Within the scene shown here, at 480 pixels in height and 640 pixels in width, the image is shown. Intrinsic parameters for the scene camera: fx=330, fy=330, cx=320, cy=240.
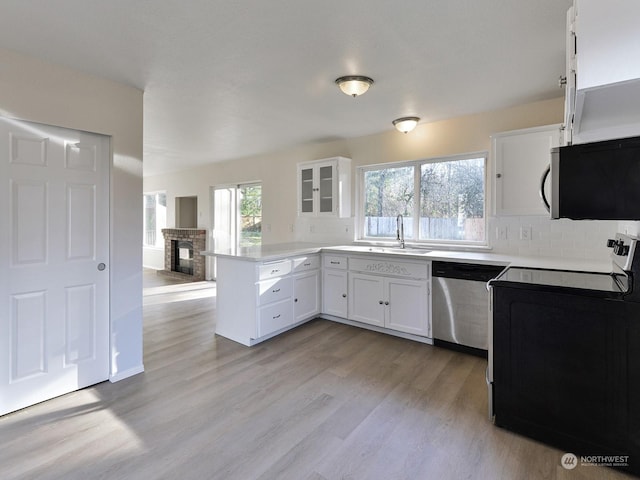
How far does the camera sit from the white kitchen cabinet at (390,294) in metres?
3.33

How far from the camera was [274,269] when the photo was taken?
347 centimetres

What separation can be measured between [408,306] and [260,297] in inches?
59.7

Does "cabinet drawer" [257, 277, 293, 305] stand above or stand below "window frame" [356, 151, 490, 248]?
below

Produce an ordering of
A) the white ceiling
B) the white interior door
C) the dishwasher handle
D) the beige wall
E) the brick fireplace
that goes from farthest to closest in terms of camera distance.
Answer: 1. the brick fireplace
2. the beige wall
3. the dishwasher handle
4. the white interior door
5. the white ceiling

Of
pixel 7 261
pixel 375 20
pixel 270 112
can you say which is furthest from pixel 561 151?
pixel 7 261

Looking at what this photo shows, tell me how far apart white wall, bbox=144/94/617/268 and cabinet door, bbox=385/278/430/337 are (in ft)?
3.14

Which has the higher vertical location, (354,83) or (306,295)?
(354,83)

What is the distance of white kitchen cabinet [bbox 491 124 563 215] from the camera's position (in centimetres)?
286

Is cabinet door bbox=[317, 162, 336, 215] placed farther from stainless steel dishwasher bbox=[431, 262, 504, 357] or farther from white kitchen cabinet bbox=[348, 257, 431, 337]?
stainless steel dishwasher bbox=[431, 262, 504, 357]

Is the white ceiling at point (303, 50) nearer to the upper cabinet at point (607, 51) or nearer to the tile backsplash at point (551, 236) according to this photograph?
the upper cabinet at point (607, 51)

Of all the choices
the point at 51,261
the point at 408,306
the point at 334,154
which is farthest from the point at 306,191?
the point at 51,261

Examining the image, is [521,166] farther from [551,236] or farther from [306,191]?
[306,191]

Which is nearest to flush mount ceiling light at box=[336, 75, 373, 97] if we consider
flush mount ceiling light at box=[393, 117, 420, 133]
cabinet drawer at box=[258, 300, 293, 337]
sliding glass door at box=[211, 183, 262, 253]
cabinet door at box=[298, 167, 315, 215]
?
flush mount ceiling light at box=[393, 117, 420, 133]

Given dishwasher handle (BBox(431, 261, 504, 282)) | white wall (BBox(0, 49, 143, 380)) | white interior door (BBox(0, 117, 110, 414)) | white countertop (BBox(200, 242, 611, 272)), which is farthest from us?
dishwasher handle (BBox(431, 261, 504, 282))
